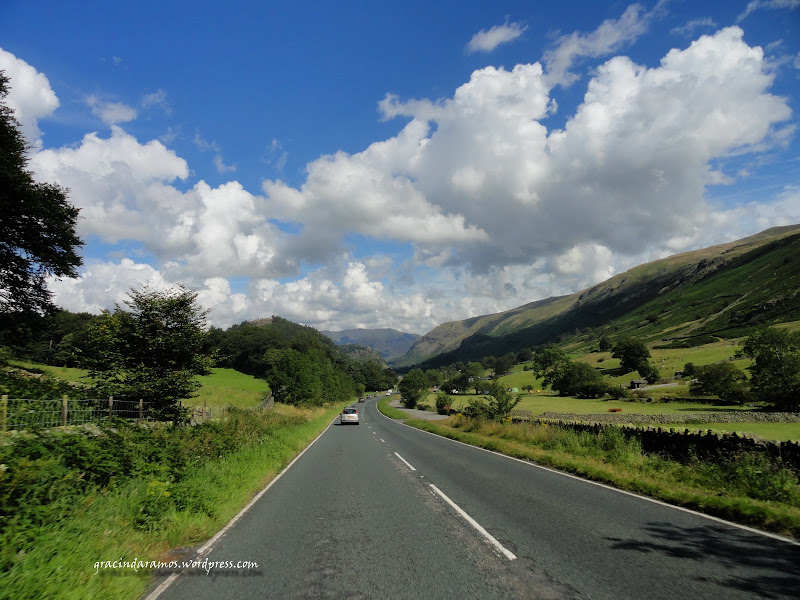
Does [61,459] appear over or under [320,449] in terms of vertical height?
over

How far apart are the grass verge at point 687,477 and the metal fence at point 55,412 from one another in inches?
553

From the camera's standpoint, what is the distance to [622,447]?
577 inches

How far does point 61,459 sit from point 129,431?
13.1 ft

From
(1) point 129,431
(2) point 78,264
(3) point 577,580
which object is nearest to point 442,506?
(3) point 577,580

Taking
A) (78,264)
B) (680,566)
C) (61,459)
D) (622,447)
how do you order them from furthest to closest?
(78,264) < (622,447) < (61,459) < (680,566)

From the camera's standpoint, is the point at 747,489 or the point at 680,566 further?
the point at 747,489

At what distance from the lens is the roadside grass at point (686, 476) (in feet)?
24.3

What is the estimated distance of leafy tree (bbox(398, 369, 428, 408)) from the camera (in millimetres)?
95250

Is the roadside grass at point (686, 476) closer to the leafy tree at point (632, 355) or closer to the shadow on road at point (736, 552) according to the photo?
the shadow on road at point (736, 552)

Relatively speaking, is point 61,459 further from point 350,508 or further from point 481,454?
point 481,454

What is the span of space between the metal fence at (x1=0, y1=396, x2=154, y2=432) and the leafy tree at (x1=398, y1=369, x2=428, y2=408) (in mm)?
78690

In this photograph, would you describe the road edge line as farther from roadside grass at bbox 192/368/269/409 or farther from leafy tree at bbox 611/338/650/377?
leafy tree at bbox 611/338/650/377

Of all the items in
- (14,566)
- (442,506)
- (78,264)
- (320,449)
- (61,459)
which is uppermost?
(78,264)

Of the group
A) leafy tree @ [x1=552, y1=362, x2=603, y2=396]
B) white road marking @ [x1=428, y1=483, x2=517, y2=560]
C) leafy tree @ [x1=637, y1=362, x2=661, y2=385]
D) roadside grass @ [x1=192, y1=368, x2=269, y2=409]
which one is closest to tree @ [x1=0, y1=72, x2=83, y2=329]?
roadside grass @ [x1=192, y1=368, x2=269, y2=409]
